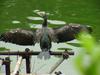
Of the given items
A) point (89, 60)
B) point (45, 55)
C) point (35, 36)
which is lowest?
point (45, 55)

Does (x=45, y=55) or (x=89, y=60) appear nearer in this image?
(x=89, y=60)

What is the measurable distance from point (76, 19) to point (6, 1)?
5.05m

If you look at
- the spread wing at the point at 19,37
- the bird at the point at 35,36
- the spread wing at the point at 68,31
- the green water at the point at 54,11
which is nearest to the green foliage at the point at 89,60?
the bird at the point at 35,36

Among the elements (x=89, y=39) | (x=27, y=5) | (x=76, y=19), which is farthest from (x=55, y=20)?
(x=89, y=39)

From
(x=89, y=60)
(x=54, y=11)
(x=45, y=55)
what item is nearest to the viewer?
(x=89, y=60)

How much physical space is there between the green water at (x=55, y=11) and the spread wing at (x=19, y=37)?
5922mm

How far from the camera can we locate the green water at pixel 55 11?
1497cm

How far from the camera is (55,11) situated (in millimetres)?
17312

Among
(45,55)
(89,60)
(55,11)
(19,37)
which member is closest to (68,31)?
(19,37)

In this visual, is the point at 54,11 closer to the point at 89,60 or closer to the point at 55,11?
the point at 55,11

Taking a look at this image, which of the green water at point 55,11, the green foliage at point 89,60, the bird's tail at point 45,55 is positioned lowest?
the green water at point 55,11

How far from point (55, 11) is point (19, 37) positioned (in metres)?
9.96

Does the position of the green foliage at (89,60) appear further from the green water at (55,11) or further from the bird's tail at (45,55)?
the green water at (55,11)

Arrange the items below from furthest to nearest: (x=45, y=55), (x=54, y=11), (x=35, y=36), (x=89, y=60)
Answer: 1. (x=54, y=11)
2. (x=35, y=36)
3. (x=45, y=55)
4. (x=89, y=60)
